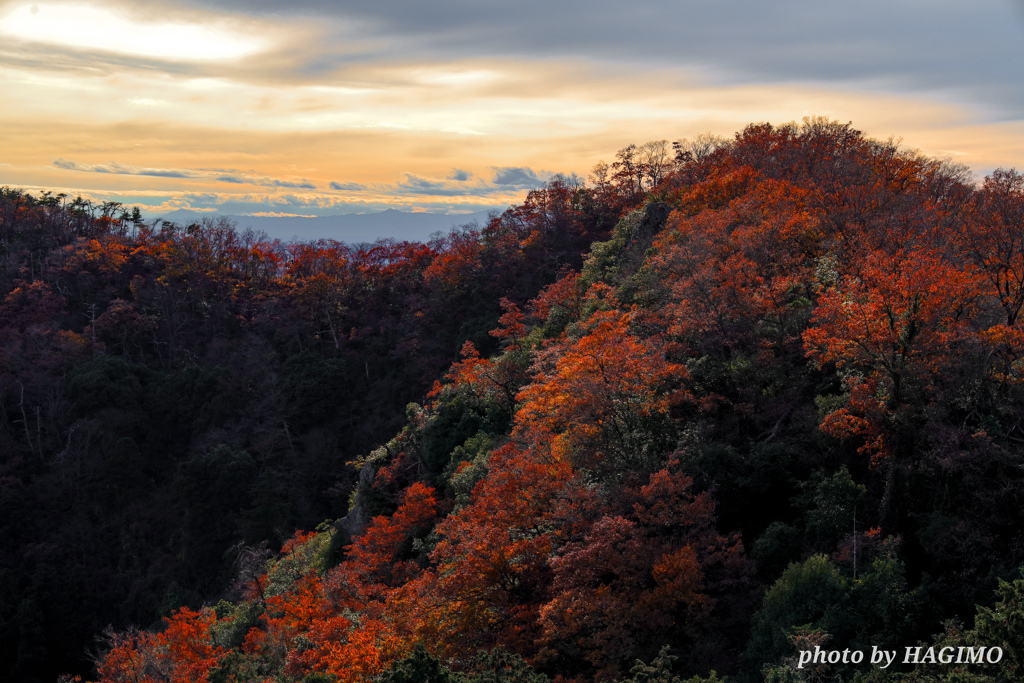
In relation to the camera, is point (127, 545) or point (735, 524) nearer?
point (735, 524)

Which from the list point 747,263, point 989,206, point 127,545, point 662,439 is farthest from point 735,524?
point 127,545

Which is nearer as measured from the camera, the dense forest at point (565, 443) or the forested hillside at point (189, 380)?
the dense forest at point (565, 443)

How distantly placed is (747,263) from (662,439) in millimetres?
8449

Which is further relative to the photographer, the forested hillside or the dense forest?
A: the forested hillside

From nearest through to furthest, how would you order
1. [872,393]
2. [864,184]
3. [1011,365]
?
[1011,365]
[872,393]
[864,184]

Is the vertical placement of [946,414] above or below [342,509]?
above

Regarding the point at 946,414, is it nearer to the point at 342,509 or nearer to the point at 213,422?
the point at 342,509

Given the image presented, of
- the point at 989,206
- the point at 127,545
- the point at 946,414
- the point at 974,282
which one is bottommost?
the point at 127,545

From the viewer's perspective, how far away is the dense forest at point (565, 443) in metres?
14.9

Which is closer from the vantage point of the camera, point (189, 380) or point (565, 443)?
point (565, 443)

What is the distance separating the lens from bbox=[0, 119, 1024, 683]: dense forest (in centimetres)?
1493

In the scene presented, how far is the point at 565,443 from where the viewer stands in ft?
67.3

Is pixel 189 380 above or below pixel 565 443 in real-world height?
below

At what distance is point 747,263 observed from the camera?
24297 millimetres
